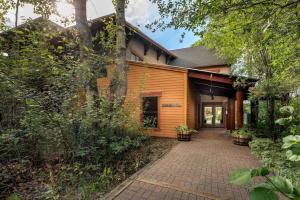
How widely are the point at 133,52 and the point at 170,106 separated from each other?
166 inches

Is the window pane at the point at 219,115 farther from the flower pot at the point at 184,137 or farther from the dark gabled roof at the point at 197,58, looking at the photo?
the flower pot at the point at 184,137

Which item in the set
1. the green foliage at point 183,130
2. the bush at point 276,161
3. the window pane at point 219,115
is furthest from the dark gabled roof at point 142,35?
the bush at point 276,161

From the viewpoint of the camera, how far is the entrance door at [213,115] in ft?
51.9

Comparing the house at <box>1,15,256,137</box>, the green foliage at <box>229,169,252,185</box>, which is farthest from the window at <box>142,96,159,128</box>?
the green foliage at <box>229,169,252,185</box>

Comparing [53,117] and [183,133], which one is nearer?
[53,117]

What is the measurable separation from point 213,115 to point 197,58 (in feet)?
18.5

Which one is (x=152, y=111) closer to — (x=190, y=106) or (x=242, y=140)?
(x=190, y=106)

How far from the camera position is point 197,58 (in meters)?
17.4

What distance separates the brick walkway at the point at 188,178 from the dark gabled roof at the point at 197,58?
1139 cm

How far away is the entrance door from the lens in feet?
51.9

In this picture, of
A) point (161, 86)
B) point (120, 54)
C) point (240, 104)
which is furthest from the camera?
point (161, 86)

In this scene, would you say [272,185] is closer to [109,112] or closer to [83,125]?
[83,125]

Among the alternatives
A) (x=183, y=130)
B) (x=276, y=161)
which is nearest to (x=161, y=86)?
(x=183, y=130)

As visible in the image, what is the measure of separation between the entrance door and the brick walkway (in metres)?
10.1
